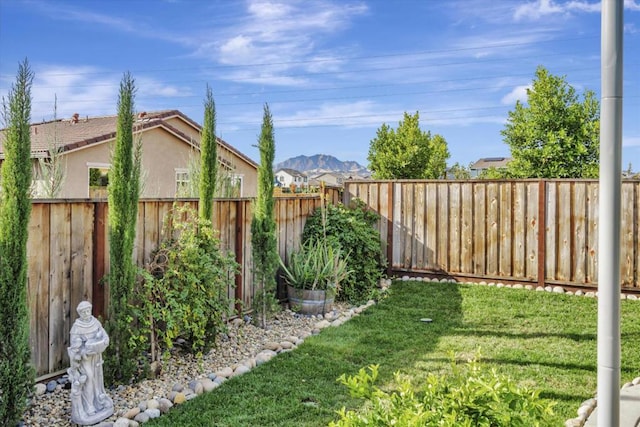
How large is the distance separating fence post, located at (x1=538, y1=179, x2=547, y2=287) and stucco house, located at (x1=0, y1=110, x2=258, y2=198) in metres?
5.35

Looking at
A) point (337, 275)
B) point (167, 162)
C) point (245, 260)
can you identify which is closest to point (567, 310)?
point (337, 275)

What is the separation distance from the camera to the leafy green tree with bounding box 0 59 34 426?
2.93 metres

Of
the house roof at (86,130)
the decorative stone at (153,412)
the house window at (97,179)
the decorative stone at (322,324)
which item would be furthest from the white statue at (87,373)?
the house window at (97,179)

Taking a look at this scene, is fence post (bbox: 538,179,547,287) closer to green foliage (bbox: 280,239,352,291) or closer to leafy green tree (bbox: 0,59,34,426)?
green foliage (bbox: 280,239,352,291)

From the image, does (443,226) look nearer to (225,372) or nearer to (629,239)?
(629,239)

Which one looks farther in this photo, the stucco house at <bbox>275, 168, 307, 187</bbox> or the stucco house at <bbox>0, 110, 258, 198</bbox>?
the stucco house at <bbox>275, 168, 307, 187</bbox>

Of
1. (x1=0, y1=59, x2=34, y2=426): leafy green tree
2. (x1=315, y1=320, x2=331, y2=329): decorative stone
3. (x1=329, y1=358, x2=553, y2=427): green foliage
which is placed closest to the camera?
(x1=329, y1=358, x2=553, y2=427): green foliage

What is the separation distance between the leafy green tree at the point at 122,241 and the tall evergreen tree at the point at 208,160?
3.33ft

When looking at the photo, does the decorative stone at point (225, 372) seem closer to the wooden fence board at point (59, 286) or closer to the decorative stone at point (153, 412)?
the decorative stone at point (153, 412)

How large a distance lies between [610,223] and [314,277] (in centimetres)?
448

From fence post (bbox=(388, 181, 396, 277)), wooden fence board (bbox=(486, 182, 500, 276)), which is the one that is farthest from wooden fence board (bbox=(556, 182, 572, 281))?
fence post (bbox=(388, 181, 396, 277))

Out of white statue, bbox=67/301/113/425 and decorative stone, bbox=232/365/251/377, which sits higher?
white statue, bbox=67/301/113/425

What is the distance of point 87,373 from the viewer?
311 centimetres

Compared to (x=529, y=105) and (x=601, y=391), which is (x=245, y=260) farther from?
(x=529, y=105)
